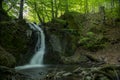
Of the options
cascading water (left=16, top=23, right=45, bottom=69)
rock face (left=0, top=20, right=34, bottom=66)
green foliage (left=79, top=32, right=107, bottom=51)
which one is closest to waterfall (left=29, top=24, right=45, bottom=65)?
cascading water (left=16, top=23, right=45, bottom=69)

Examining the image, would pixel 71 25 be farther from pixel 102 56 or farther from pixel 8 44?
pixel 8 44

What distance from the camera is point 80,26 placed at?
72.6 feet

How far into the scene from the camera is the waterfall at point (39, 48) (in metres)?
17.2

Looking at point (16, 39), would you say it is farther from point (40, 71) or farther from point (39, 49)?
point (40, 71)

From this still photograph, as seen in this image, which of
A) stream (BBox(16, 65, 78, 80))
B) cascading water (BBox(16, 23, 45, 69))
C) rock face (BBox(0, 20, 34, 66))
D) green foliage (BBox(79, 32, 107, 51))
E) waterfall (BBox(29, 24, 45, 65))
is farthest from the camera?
green foliage (BBox(79, 32, 107, 51))

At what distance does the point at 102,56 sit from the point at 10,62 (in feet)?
26.6

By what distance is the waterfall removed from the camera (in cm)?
1725

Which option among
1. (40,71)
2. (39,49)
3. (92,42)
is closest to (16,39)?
(39,49)

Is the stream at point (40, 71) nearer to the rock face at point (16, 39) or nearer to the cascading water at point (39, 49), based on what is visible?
the rock face at point (16, 39)

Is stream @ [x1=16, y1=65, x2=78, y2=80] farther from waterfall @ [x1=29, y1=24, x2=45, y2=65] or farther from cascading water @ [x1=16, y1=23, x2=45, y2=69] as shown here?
waterfall @ [x1=29, y1=24, x2=45, y2=65]

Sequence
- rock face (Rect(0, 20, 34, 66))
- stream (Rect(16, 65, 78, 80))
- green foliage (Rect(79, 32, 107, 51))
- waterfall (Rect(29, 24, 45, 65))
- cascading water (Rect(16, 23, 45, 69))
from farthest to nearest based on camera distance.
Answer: green foliage (Rect(79, 32, 107, 51)), waterfall (Rect(29, 24, 45, 65)), cascading water (Rect(16, 23, 45, 69)), rock face (Rect(0, 20, 34, 66)), stream (Rect(16, 65, 78, 80))

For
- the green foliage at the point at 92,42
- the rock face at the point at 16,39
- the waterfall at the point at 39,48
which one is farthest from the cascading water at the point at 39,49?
the green foliage at the point at 92,42

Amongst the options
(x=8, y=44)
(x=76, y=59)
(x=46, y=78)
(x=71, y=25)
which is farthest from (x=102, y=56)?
(x=46, y=78)

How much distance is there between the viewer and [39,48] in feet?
59.9
